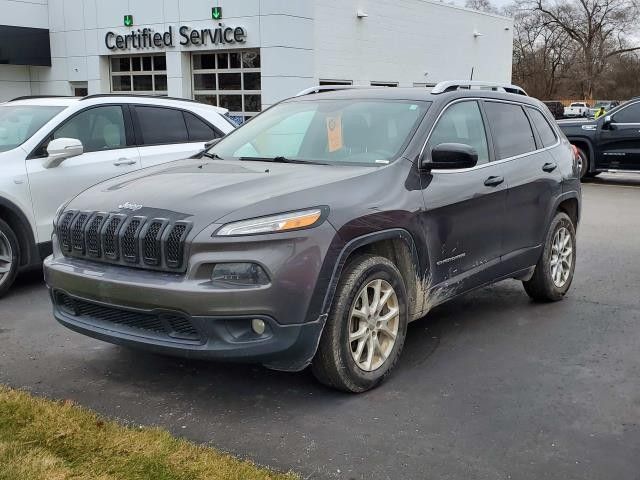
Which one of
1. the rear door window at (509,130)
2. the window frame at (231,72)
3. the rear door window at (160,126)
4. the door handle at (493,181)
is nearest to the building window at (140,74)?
the window frame at (231,72)

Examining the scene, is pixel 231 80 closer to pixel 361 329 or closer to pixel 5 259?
pixel 5 259

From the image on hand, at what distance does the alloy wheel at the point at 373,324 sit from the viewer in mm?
4203

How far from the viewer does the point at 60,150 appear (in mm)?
6574

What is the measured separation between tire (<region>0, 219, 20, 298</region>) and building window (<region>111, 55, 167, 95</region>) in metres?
15.6

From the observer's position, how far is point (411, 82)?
25750mm

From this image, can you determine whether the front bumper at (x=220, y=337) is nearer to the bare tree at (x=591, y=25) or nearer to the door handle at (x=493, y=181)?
the door handle at (x=493, y=181)

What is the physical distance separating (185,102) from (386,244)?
4523 millimetres

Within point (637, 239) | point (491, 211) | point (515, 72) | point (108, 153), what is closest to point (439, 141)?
point (491, 211)

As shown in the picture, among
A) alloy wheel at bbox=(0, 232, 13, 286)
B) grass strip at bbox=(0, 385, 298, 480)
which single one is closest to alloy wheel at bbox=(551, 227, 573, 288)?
grass strip at bbox=(0, 385, 298, 480)

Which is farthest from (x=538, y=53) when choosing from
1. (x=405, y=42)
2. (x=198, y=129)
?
(x=198, y=129)

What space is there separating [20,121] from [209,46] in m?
14.0

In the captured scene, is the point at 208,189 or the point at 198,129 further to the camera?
the point at 198,129

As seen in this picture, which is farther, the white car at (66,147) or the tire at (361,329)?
the white car at (66,147)

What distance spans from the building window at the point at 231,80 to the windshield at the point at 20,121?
12.8 meters
